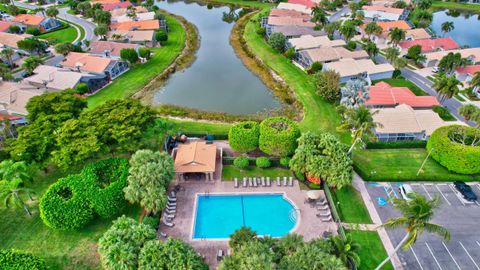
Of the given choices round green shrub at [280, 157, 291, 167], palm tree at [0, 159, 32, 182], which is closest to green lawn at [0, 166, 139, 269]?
palm tree at [0, 159, 32, 182]

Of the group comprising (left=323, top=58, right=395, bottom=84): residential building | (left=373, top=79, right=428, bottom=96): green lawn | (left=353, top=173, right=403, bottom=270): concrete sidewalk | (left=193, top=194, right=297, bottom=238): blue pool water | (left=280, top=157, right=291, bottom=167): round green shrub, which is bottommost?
(left=193, top=194, right=297, bottom=238): blue pool water

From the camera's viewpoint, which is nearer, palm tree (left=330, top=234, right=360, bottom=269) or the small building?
palm tree (left=330, top=234, right=360, bottom=269)

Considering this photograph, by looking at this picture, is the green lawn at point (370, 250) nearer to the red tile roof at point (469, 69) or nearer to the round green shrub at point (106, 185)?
the round green shrub at point (106, 185)

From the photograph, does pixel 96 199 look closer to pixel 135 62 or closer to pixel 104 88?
pixel 104 88

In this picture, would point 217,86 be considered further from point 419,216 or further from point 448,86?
point 419,216

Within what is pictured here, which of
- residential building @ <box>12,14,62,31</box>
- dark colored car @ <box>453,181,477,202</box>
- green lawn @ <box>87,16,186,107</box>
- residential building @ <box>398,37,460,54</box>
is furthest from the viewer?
residential building @ <box>12,14,62,31</box>

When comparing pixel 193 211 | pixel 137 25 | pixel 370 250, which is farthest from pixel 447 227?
pixel 137 25

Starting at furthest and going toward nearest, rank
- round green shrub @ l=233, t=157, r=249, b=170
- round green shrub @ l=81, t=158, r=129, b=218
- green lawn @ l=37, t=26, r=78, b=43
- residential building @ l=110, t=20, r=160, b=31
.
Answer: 1. residential building @ l=110, t=20, r=160, b=31
2. green lawn @ l=37, t=26, r=78, b=43
3. round green shrub @ l=233, t=157, r=249, b=170
4. round green shrub @ l=81, t=158, r=129, b=218

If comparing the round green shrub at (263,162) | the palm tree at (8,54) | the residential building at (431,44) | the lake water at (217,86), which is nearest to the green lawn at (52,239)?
the round green shrub at (263,162)

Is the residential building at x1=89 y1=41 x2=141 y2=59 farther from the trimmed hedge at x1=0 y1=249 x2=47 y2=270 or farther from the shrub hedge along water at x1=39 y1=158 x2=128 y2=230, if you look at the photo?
the trimmed hedge at x1=0 y1=249 x2=47 y2=270
